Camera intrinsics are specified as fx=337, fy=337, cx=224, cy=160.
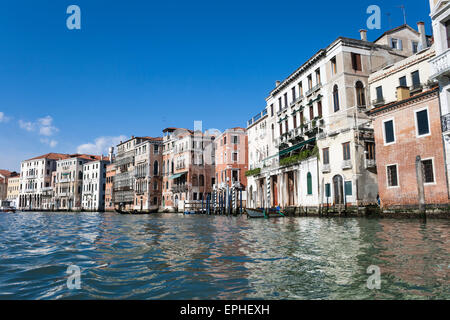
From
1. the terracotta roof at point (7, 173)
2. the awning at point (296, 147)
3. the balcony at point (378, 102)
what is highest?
the terracotta roof at point (7, 173)

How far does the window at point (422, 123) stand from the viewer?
17100mm

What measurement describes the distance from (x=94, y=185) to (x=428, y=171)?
6907 cm

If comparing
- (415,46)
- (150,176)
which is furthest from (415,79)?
(150,176)

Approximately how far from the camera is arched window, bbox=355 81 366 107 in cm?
2433

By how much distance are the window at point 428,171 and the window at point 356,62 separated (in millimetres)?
10156

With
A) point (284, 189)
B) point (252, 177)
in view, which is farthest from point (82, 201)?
point (284, 189)

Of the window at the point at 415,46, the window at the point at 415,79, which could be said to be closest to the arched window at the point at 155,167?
the window at the point at 415,46

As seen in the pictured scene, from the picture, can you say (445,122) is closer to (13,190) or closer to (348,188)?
(348,188)

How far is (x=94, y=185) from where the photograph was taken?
2906 inches

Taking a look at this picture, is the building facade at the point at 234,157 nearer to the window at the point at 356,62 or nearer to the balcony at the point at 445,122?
the window at the point at 356,62

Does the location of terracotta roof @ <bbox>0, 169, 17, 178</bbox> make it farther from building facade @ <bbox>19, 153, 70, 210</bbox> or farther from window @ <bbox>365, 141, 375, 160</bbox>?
window @ <bbox>365, 141, 375, 160</bbox>

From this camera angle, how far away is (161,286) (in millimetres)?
4500

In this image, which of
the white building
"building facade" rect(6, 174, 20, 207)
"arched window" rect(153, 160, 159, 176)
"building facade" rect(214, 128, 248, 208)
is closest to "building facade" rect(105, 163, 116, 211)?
the white building

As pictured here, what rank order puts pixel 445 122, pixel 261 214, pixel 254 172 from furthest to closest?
pixel 254 172 → pixel 261 214 → pixel 445 122
